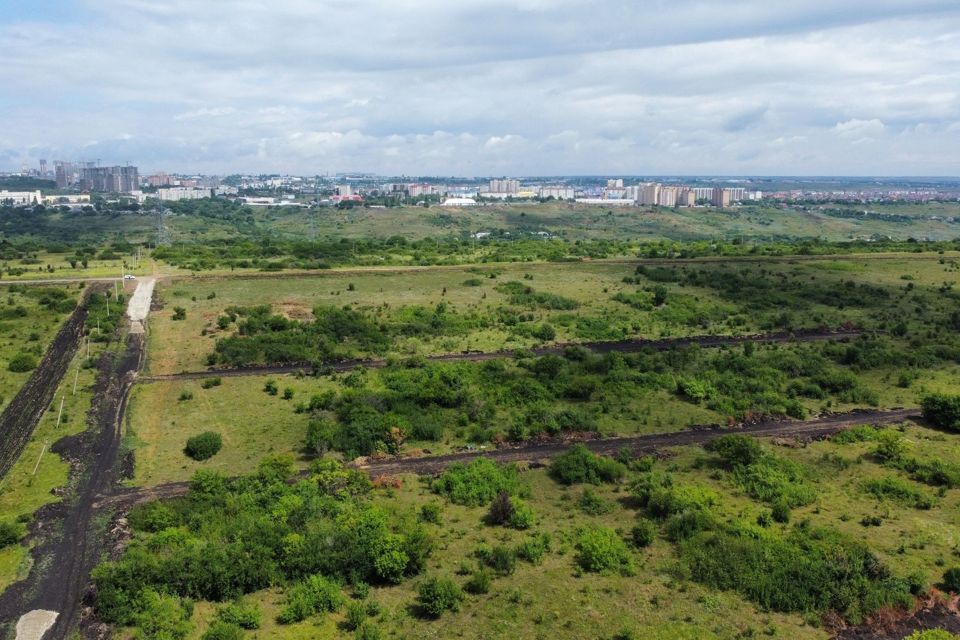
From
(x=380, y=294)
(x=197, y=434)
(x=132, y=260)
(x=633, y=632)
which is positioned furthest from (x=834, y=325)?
(x=132, y=260)

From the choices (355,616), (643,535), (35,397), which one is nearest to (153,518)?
(355,616)

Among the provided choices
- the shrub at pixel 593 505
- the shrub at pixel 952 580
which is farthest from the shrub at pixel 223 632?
the shrub at pixel 952 580

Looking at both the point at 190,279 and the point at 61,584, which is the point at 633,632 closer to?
the point at 61,584

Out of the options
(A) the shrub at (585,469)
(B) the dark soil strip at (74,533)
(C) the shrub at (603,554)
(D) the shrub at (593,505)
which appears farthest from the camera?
(A) the shrub at (585,469)

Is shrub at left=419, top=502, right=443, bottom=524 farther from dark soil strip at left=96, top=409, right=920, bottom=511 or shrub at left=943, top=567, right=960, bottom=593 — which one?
shrub at left=943, top=567, right=960, bottom=593

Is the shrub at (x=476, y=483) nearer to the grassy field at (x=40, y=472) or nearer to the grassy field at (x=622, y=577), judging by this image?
the grassy field at (x=622, y=577)

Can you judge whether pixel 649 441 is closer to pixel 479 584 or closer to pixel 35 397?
pixel 479 584

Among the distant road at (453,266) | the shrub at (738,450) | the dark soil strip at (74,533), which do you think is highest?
the distant road at (453,266)
